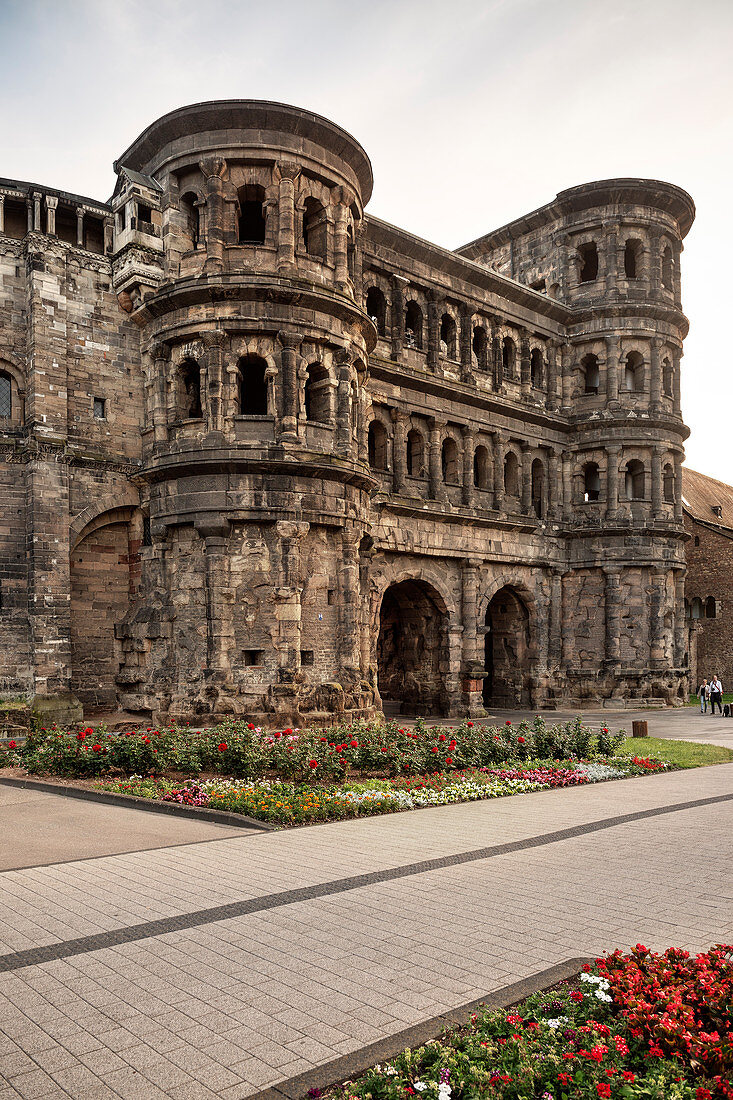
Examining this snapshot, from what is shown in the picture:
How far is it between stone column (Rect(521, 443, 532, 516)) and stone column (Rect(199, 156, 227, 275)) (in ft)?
48.0

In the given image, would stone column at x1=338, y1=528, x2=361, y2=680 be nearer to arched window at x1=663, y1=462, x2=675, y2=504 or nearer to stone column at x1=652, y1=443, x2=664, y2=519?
stone column at x1=652, y1=443, x2=664, y2=519

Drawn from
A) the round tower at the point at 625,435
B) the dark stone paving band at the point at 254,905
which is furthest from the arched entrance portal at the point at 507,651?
the dark stone paving band at the point at 254,905

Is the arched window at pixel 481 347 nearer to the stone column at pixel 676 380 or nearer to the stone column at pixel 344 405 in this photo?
the stone column at pixel 676 380

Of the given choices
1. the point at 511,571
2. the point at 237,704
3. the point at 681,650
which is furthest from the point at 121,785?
the point at 681,650

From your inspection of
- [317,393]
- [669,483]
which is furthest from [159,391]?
[669,483]

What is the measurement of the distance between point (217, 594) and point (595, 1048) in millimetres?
16252

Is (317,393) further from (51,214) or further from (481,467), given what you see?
(481,467)

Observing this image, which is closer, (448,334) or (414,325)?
(414,325)

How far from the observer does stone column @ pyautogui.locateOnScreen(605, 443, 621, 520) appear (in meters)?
32.8

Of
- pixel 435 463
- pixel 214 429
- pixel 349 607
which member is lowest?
pixel 349 607

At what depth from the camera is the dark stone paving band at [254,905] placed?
6.19 m

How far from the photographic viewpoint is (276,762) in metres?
13.9

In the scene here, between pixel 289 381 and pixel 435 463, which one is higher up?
pixel 289 381

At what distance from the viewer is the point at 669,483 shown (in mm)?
34219
